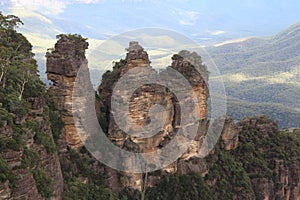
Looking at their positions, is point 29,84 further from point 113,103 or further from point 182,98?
point 182,98

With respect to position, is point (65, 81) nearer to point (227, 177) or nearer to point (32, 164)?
point (32, 164)

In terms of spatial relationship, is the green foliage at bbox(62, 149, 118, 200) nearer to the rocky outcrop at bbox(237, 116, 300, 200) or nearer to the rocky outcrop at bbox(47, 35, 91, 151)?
the rocky outcrop at bbox(47, 35, 91, 151)

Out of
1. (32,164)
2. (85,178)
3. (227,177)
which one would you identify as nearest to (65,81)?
(85,178)

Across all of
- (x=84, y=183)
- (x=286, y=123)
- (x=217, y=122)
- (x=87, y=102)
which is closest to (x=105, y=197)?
(x=84, y=183)

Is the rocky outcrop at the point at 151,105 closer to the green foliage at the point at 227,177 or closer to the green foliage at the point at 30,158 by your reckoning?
the green foliage at the point at 227,177

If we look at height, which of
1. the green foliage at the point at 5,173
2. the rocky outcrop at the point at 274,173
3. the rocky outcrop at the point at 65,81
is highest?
the rocky outcrop at the point at 65,81

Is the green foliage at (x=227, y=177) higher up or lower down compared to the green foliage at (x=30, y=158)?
lower down

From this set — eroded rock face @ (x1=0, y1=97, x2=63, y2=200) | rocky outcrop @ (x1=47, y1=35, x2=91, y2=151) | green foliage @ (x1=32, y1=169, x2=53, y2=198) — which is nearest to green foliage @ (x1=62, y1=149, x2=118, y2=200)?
rocky outcrop @ (x1=47, y1=35, x2=91, y2=151)

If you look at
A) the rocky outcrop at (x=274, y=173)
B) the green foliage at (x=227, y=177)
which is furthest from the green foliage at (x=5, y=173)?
the rocky outcrop at (x=274, y=173)
